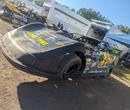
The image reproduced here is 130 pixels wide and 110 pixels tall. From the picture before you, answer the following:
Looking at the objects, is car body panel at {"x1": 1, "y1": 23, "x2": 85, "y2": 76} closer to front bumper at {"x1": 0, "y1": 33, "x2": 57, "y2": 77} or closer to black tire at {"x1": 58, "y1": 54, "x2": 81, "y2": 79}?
front bumper at {"x1": 0, "y1": 33, "x2": 57, "y2": 77}

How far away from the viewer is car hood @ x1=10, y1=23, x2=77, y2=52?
15.2ft

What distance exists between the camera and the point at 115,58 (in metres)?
7.39

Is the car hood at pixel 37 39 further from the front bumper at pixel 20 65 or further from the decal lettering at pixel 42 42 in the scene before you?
the front bumper at pixel 20 65

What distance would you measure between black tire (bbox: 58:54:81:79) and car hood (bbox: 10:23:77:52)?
328 mm

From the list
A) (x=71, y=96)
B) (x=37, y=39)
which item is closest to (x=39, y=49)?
(x=37, y=39)

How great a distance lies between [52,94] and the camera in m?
4.91

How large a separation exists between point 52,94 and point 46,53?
103 centimetres

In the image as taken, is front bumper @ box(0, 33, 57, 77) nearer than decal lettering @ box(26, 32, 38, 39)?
Yes

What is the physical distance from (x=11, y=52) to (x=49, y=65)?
87 cm

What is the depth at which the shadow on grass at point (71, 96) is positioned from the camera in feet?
14.2

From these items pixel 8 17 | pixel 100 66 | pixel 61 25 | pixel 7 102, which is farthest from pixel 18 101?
pixel 61 25

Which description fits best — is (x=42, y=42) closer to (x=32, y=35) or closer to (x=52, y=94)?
(x=32, y=35)

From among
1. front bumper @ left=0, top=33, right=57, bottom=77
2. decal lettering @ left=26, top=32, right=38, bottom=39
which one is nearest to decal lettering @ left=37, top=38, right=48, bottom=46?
decal lettering @ left=26, top=32, right=38, bottom=39

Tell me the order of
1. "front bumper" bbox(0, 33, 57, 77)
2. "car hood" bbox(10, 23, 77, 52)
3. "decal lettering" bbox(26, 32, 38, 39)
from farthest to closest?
1. "decal lettering" bbox(26, 32, 38, 39)
2. "car hood" bbox(10, 23, 77, 52)
3. "front bumper" bbox(0, 33, 57, 77)
